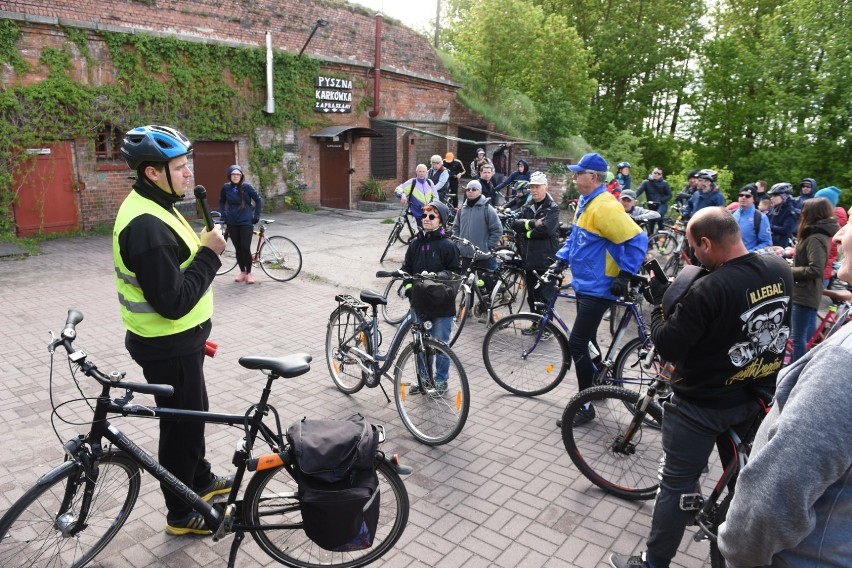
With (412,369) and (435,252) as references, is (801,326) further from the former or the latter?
(412,369)

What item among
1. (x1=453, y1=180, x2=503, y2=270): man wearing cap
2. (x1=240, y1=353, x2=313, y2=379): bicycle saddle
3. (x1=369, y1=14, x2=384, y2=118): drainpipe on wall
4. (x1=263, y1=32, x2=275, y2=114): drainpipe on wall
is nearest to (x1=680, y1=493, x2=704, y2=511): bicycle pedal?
(x1=240, y1=353, x2=313, y2=379): bicycle saddle

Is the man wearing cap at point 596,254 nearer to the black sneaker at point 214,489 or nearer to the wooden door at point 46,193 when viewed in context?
the black sneaker at point 214,489

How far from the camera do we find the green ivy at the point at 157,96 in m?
12.3

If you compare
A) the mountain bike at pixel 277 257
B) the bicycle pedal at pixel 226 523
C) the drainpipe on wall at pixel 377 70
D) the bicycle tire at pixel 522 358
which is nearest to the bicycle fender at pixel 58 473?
the bicycle pedal at pixel 226 523

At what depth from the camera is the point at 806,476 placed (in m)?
1.49

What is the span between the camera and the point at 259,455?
3209 mm

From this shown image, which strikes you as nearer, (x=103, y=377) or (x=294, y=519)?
(x=103, y=377)

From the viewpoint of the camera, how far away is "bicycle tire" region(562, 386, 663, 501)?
407cm

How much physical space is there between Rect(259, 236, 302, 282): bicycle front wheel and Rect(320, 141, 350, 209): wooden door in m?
9.18

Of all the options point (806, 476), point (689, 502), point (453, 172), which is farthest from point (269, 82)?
point (806, 476)

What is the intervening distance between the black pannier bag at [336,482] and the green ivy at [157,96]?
12.5 metres

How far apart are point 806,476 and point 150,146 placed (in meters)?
3.03

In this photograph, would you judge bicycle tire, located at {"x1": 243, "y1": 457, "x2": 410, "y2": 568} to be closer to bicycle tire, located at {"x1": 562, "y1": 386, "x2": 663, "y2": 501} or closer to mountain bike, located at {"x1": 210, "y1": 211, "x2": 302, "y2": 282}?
bicycle tire, located at {"x1": 562, "y1": 386, "x2": 663, "y2": 501}

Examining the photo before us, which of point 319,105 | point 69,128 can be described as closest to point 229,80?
point 319,105
